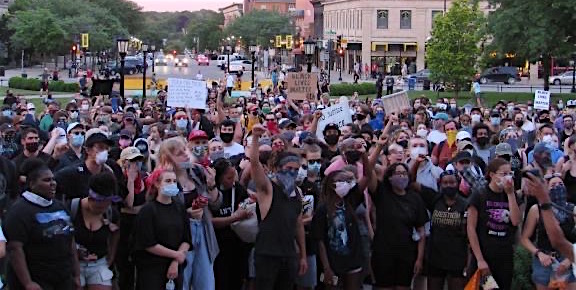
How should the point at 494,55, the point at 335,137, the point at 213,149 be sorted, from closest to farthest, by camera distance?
1. the point at 213,149
2. the point at 335,137
3. the point at 494,55

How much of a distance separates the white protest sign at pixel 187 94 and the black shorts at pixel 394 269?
8.73 meters

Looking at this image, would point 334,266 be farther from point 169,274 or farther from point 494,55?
point 494,55

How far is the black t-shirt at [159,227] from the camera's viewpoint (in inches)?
328

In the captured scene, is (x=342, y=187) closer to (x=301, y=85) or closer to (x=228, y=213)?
(x=228, y=213)

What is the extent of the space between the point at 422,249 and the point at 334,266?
1.09 meters

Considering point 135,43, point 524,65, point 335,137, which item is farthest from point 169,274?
point 135,43

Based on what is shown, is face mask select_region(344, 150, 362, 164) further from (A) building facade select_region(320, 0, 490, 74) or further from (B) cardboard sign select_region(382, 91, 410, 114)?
(A) building facade select_region(320, 0, 490, 74)

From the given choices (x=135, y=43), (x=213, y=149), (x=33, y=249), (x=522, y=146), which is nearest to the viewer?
(x=33, y=249)

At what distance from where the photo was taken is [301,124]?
1616 cm

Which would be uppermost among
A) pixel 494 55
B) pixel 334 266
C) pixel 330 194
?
pixel 494 55

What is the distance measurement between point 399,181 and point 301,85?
13.6 meters

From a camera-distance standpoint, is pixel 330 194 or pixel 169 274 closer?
pixel 169 274

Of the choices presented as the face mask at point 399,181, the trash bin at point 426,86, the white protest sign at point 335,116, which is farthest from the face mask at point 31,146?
the trash bin at point 426,86

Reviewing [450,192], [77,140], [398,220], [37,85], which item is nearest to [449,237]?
[450,192]
